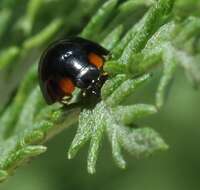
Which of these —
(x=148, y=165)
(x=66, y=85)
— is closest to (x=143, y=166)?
(x=148, y=165)

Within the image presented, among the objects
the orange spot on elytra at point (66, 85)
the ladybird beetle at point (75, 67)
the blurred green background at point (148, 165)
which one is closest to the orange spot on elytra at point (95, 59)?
the ladybird beetle at point (75, 67)

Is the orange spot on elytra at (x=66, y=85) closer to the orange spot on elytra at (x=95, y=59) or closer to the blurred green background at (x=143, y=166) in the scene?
the orange spot on elytra at (x=95, y=59)

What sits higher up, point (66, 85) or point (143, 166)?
point (66, 85)

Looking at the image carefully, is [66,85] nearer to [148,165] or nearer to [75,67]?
[75,67]

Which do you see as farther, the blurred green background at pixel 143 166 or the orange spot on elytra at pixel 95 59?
the blurred green background at pixel 143 166

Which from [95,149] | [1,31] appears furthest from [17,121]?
[95,149]

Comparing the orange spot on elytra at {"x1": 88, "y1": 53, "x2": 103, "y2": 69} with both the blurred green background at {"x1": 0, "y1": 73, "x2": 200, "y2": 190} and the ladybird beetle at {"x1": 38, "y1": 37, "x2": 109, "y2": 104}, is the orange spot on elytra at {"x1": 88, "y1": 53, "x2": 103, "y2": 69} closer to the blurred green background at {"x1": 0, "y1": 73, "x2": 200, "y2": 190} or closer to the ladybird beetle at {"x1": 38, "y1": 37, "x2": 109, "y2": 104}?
the ladybird beetle at {"x1": 38, "y1": 37, "x2": 109, "y2": 104}

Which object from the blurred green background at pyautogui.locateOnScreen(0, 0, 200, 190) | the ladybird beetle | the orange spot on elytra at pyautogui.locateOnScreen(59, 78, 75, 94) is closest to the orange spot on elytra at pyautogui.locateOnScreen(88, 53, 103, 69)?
the ladybird beetle
